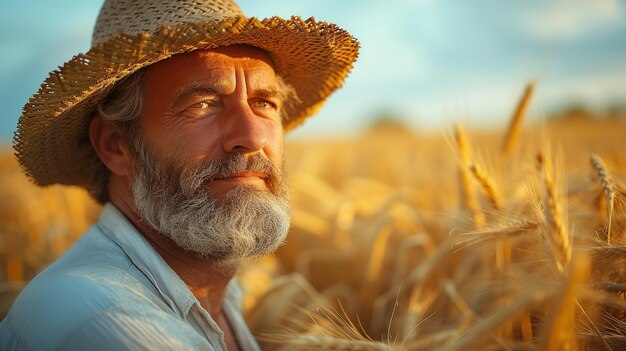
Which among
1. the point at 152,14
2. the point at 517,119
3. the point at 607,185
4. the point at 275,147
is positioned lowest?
the point at 607,185

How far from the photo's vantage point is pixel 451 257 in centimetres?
334

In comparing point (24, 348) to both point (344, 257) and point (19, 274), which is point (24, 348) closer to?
point (19, 274)

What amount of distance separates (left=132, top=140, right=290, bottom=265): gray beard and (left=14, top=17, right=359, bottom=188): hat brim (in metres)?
0.36

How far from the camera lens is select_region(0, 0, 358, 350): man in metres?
1.73

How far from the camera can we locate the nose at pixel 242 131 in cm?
194

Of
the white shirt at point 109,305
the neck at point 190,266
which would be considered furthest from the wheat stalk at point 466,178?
the white shirt at point 109,305

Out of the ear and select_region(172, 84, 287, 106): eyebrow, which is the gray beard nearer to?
the ear

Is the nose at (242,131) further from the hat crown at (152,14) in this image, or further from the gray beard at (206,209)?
the hat crown at (152,14)

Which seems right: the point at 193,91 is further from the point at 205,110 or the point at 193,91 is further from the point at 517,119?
the point at 517,119

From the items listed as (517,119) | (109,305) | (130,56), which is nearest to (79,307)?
→ (109,305)

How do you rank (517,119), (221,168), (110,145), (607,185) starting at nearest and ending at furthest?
1. (607,185)
2. (221,168)
3. (110,145)
4. (517,119)

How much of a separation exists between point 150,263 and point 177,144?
0.49 meters

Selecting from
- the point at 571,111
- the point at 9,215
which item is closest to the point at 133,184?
the point at 9,215

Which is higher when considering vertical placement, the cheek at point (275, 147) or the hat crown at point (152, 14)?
the hat crown at point (152, 14)
